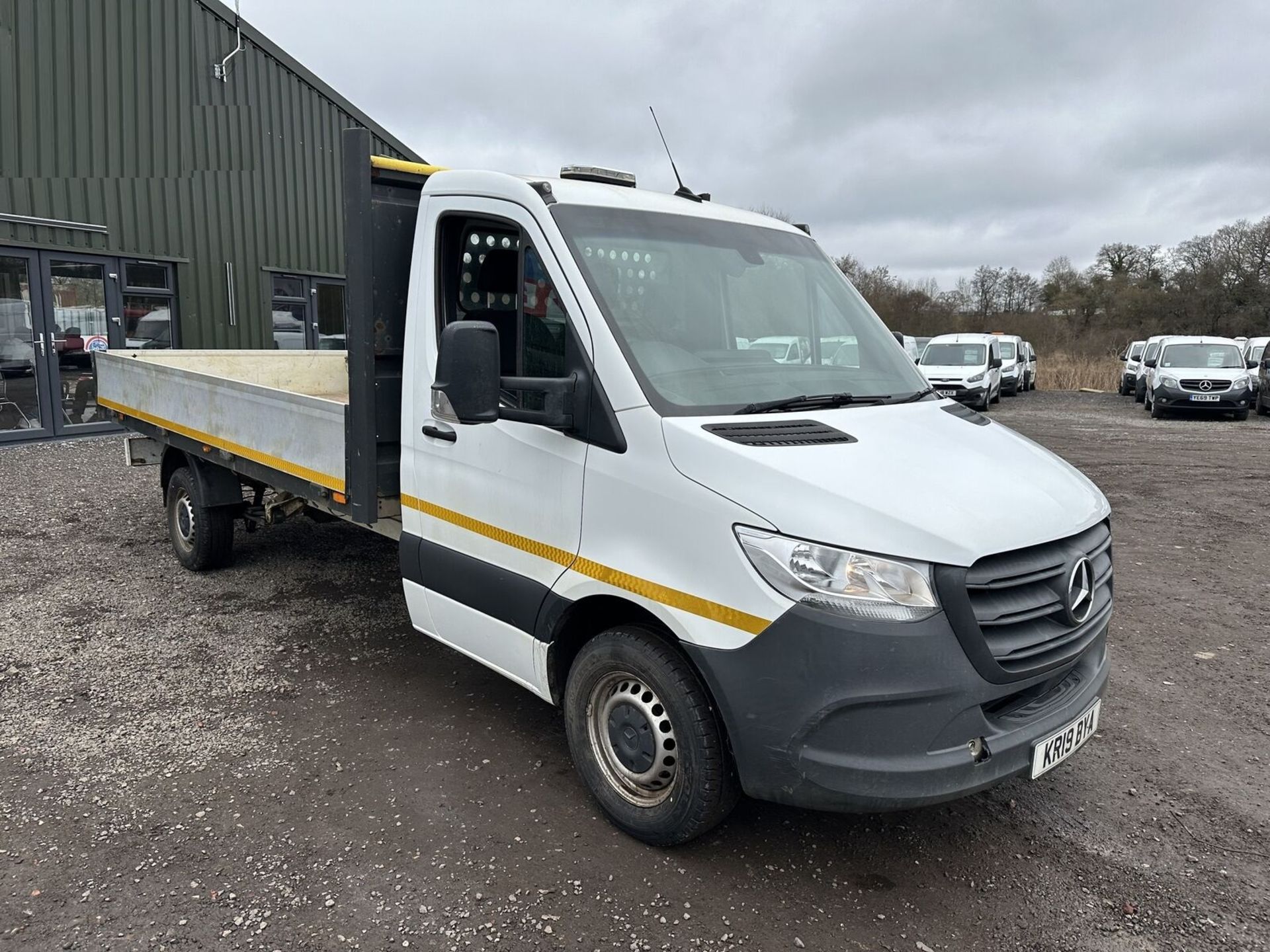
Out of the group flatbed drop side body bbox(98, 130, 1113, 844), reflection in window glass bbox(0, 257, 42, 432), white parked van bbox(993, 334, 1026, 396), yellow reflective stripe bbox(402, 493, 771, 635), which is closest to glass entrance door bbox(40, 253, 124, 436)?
reflection in window glass bbox(0, 257, 42, 432)

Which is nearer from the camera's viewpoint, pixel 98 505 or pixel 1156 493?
pixel 98 505

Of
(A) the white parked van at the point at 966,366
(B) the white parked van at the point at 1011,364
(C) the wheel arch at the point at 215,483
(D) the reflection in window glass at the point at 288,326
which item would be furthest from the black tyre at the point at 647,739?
(B) the white parked van at the point at 1011,364

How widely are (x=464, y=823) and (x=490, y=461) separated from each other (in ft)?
4.41

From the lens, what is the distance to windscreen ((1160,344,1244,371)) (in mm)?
19438

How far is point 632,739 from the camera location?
3055 millimetres

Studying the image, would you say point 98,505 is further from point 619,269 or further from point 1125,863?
point 1125,863

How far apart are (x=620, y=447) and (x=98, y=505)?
751cm

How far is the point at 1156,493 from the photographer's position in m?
9.91

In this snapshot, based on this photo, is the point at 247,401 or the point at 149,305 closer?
the point at 247,401

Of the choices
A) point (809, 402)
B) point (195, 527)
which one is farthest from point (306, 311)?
point (809, 402)

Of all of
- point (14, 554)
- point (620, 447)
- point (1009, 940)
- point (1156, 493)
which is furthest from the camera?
point (1156, 493)

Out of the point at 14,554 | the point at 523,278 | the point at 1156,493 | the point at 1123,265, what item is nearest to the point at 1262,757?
the point at 523,278

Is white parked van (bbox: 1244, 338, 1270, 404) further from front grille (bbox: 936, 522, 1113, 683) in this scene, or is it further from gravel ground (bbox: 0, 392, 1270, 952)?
front grille (bbox: 936, 522, 1113, 683)

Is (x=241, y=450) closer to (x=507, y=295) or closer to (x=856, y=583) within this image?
(x=507, y=295)
